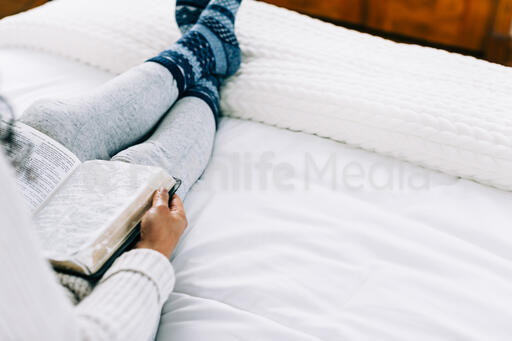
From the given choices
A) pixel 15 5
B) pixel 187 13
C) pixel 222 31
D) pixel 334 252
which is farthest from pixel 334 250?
pixel 15 5

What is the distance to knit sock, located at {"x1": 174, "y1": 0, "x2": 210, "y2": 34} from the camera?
3.51 ft

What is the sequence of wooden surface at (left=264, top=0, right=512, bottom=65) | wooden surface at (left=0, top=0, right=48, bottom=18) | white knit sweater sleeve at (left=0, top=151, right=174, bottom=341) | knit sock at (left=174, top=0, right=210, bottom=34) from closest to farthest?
1. white knit sweater sleeve at (left=0, top=151, right=174, bottom=341)
2. knit sock at (left=174, top=0, right=210, bottom=34)
3. wooden surface at (left=264, top=0, right=512, bottom=65)
4. wooden surface at (left=0, top=0, right=48, bottom=18)

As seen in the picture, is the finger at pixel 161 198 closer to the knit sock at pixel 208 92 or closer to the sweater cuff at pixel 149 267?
the sweater cuff at pixel 149 267

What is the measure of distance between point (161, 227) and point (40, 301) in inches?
10.2

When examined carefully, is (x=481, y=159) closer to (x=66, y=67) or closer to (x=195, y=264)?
(x=195, y=264)

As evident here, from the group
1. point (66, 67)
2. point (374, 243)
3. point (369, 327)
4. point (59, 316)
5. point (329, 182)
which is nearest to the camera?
point (59, 316)

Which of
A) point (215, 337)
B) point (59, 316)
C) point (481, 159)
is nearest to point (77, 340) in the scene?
point (59, 316)

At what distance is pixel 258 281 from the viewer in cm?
61

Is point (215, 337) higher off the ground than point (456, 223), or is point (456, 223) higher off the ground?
point (456, 223)

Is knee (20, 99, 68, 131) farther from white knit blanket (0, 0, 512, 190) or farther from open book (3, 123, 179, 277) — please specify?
white knit blanket (0, 0, 512, 190)

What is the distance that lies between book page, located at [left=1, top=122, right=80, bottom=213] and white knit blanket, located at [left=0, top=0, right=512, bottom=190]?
38cm

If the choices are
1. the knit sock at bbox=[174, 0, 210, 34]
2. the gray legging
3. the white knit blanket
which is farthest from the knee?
the knit sock at bbox=[174, 0, 210, 34]

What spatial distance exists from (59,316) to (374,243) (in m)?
0.43

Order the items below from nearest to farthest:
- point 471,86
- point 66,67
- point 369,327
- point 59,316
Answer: point 59,316 → point 369,327 → point 471,86 → point 66,67
